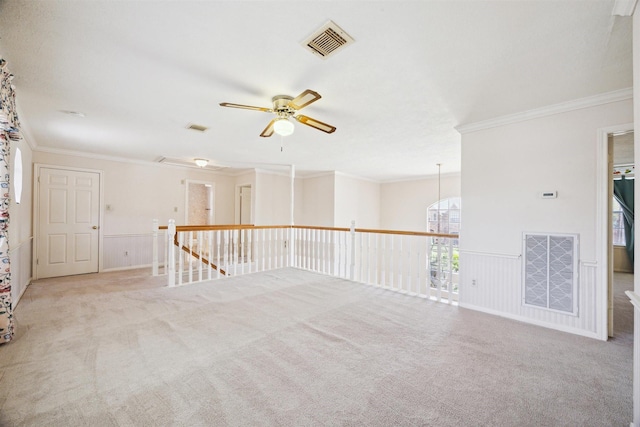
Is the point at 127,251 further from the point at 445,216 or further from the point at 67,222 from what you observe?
the point at 445,216

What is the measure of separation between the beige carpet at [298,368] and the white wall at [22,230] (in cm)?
59

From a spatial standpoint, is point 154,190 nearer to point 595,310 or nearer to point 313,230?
point 313,230

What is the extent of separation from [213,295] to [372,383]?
270 centimetres

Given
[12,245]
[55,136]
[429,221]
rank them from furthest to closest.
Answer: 1. [429,221]
2. [55,136]
3. [12,245]

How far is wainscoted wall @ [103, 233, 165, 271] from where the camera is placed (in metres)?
5.57

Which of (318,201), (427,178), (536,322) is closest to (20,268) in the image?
(318,201)

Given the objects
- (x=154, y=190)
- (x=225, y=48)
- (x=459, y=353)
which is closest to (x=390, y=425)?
(x=459, y=353)

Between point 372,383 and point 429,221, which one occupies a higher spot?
point 429,221

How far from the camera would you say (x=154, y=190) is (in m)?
6.22

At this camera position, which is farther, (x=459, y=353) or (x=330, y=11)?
(x=459, y=353)

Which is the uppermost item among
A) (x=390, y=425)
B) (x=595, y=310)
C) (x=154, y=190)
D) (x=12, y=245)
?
(x=154, y=190)

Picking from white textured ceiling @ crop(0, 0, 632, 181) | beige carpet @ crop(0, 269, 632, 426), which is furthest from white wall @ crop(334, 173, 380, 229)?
beige carpet @ crop(0, 269, 632, 426)

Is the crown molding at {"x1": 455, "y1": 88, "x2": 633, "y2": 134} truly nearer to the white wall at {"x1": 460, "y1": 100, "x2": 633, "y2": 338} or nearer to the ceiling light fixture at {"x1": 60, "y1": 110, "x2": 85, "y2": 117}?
the white wall at {"x1": 460, "y1": 100, "x2": 633, "y2": 338}

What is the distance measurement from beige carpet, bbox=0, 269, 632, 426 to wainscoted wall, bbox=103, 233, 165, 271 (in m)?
2.42
